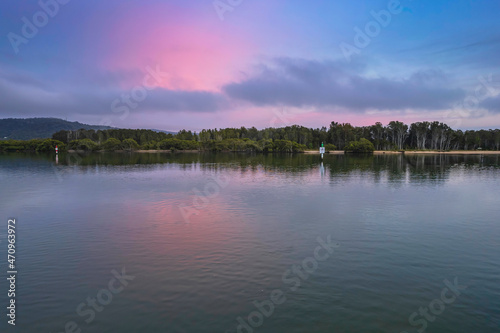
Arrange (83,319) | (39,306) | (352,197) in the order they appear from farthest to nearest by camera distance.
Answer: (352,197), (39,306), (83,319)

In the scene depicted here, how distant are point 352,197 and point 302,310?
25091 mm

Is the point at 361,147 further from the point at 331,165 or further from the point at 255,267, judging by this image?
the point at 255,267

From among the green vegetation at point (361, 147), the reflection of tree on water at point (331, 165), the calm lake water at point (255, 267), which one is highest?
the green vegetation at point (361, 147)

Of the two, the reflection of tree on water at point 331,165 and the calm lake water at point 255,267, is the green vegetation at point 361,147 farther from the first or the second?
the calm lake water at point 255,267

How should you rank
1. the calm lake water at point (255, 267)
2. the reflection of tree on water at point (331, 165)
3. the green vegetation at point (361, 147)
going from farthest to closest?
1. the green vegetation at point (361, 147)
2. the reflection of tree on water at point (331, 165)
3. the calm lake water at point (255, 267)

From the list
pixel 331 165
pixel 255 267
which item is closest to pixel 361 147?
pixel 331 165

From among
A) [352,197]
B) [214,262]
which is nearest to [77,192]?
[214,262]

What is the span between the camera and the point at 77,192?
37469 millimetres

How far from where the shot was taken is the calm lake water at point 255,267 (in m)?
10.6

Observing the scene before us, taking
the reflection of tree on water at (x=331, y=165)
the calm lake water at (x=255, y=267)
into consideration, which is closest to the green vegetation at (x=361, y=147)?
the reflection of tree on water at (x=331, y=165)

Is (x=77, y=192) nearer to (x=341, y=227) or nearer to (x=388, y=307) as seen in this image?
(x=341, y=227)

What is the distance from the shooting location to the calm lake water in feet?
34.8

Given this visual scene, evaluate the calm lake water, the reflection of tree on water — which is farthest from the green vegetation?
the calm lake water

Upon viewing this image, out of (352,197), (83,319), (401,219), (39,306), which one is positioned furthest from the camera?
(352,197)
